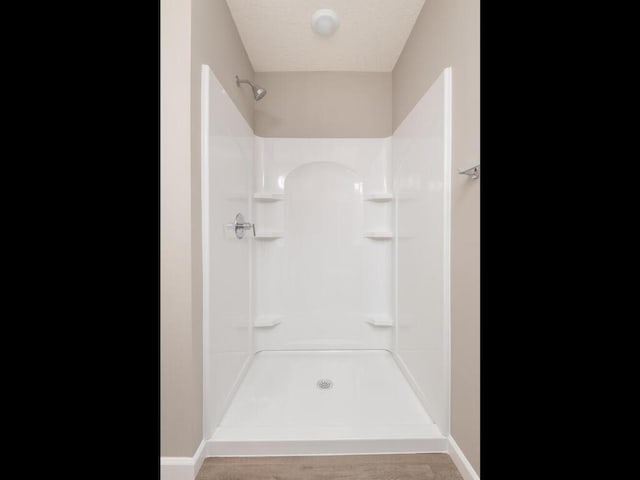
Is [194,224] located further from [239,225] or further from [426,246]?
[426,246]

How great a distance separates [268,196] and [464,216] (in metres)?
1.43

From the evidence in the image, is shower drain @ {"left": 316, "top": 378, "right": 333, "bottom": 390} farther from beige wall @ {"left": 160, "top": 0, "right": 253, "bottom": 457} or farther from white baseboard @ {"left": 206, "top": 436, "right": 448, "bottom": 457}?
beige wall @ {"left": 160, "top": 0, "right": 253, "bottom": 457}

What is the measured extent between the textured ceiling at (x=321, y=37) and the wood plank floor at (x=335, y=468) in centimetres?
213

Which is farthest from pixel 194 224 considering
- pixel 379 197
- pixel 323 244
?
pixel 379 197

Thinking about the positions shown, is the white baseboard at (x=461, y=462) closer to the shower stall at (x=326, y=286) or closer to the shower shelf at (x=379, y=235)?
the shower stall at (x=326, y=286)

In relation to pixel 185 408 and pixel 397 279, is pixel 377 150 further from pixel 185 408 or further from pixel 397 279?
pixel 185 408

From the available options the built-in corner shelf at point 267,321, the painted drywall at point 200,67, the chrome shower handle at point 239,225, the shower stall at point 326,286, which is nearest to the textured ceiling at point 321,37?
the painted drywall at point 200,67

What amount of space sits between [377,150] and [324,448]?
187cm

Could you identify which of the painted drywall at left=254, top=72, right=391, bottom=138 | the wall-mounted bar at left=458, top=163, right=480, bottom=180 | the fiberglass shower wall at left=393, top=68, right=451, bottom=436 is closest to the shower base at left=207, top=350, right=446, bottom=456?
the fiberglass shower wall at left=393, top=68, right=451, bottom=436

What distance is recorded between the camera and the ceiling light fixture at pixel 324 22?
1.76m

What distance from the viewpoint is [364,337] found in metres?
2.46

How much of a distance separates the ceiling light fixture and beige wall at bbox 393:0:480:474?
1.81 ft

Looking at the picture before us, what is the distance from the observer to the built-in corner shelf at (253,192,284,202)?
2334 millimetres

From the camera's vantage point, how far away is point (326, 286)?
2.50 meters
